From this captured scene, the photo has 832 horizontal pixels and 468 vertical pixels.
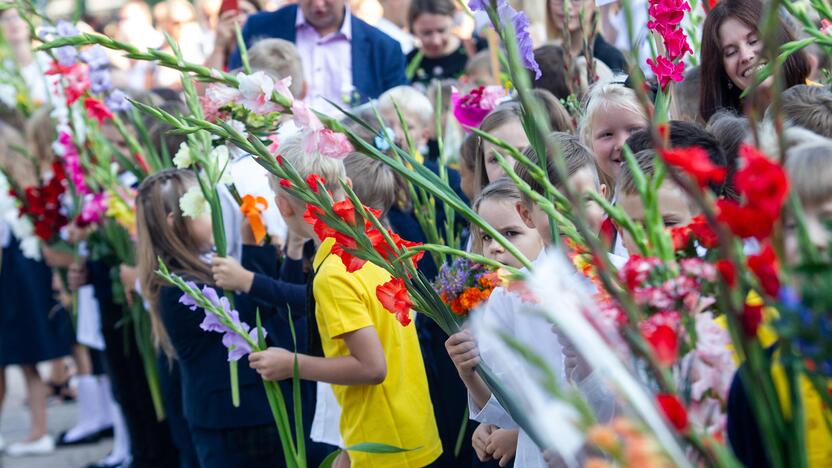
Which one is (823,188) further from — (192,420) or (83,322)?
(83,322)

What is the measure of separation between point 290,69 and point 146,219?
98 centimetres

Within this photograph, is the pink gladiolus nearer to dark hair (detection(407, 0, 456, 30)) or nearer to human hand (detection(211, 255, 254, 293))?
human hand (detection(211, 255, 254, 293))

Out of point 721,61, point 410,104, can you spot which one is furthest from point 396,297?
point 410,104

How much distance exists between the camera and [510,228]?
→ 2.73 m

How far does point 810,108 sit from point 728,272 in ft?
5.13

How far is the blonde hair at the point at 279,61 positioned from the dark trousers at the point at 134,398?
138cm

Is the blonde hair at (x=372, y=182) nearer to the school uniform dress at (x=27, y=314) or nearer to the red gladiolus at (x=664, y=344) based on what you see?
the red gladiolus at (x=664, y=344)

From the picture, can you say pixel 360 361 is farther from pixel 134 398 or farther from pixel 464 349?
pixel 134 398

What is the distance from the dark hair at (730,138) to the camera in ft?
8.61

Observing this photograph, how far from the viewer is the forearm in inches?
110

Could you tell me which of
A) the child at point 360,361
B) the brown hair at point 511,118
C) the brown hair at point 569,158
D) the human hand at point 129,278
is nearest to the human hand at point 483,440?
the child at point 360,361

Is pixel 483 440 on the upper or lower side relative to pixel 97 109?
lower

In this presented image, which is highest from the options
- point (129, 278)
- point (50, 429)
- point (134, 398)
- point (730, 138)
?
point (730, 138)

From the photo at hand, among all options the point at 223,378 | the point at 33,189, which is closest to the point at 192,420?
the point at 223,378
